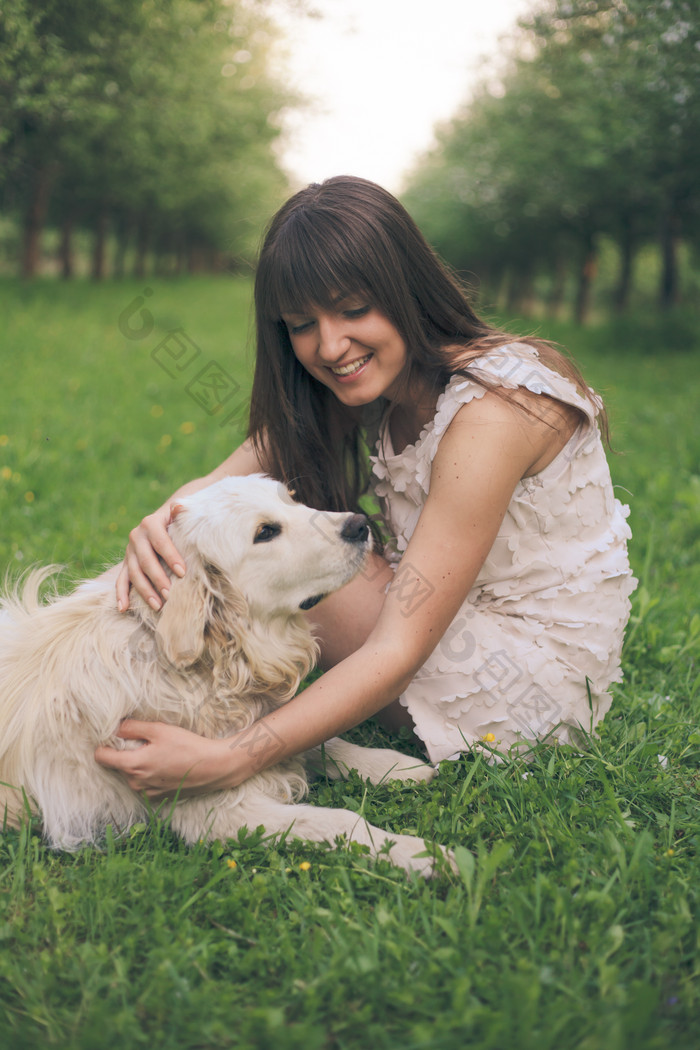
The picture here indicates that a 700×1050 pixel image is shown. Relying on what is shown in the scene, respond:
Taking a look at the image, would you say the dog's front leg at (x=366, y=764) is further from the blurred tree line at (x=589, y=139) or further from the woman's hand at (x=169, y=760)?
the blurred tree line at (x=589, y=139)

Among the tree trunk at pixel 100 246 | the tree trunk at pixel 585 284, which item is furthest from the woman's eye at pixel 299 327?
the tree trunk at pixel 100 246

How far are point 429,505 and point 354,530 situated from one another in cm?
27

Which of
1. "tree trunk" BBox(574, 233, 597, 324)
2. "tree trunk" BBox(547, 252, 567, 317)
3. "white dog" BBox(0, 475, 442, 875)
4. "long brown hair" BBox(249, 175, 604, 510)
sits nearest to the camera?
"white dog" BBox(0, 475, 442, 875)

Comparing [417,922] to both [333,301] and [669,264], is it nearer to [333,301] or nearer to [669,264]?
[333,301]

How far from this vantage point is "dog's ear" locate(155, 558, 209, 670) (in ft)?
6.97

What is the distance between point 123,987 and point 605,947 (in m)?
1.11

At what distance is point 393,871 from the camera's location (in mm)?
2035

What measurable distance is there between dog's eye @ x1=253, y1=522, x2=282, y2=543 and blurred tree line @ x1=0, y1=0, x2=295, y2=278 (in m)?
1.24

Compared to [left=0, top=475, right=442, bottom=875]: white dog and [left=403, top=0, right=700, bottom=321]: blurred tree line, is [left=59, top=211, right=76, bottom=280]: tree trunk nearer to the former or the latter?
[left=403, top=0, right=700, bottom=321]: blurred tree line

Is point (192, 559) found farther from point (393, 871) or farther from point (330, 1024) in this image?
point (330, 1024)

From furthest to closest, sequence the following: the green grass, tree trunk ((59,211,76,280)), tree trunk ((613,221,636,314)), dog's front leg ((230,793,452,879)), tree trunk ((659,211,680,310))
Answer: tree trunk ((59,211,76,280)) → tree trunk ((613,221,636,314)) → tree trunk ((659,211,680,310)) → dog's front leg ((230,793,452,879)) → the green grass

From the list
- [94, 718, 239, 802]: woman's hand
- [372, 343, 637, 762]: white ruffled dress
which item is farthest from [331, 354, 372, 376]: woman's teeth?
[94, 718, 239, 802]: woman's hand

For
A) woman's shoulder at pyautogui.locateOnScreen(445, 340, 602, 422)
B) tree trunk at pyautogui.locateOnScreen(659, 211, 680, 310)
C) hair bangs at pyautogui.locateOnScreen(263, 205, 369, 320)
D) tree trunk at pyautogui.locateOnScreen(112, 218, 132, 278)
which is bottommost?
woman's shoulder at pyautogui.locateOnScreen(445, 340, 602, 422)

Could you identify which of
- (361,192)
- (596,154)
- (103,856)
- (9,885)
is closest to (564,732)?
(103,856)
